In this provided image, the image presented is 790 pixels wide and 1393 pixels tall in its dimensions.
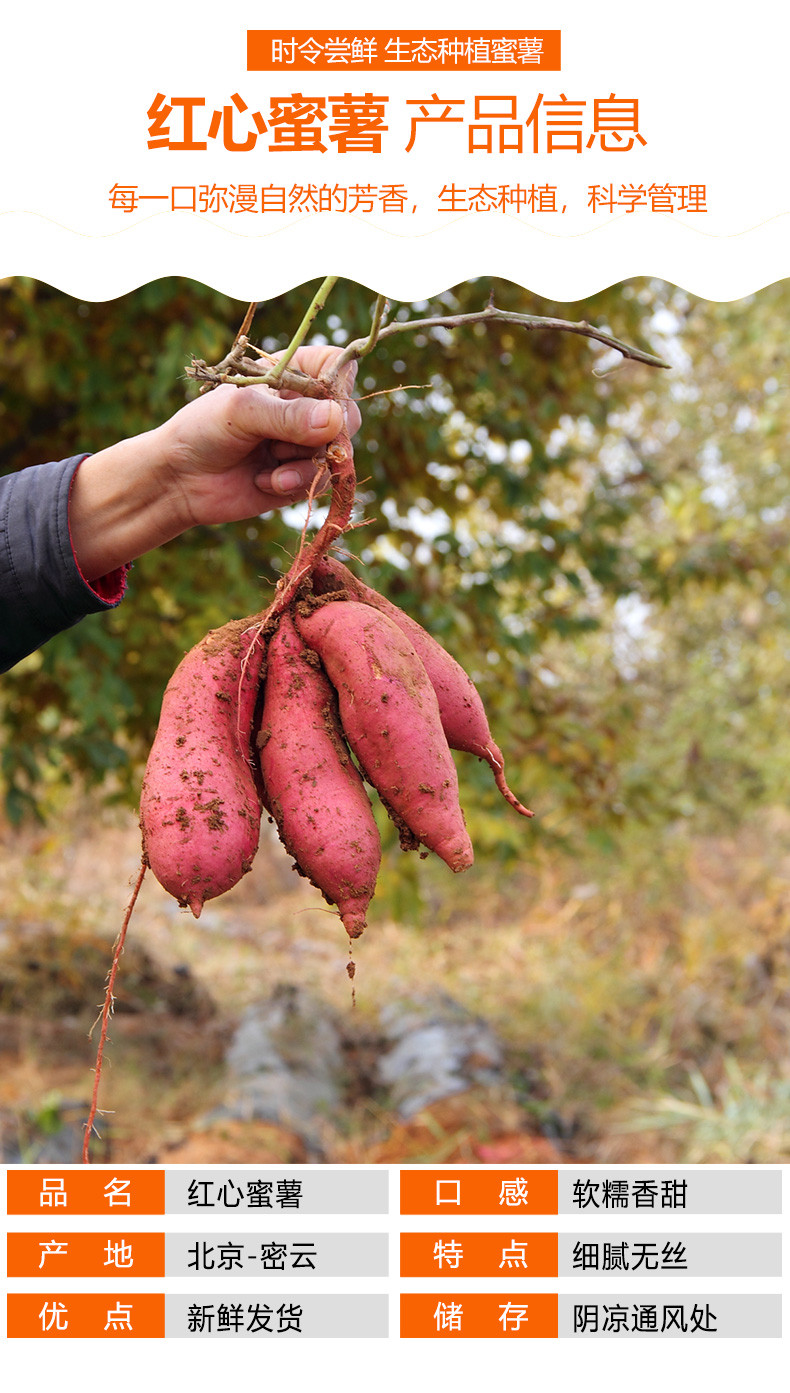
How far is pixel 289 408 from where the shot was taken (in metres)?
1.13

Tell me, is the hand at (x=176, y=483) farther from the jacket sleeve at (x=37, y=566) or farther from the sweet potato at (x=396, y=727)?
the sweet potato at (x=396, y=727)

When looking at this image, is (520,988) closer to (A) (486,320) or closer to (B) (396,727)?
(B) (396,727)

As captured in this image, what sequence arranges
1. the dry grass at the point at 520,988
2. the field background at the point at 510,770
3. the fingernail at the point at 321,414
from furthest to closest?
the dry grass at the point at 520,988, the field background at the point at 510,770, the fingernail at the point at 321,414

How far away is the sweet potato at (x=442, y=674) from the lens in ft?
3.92

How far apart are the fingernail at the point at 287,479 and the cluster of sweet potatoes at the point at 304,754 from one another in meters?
0.15

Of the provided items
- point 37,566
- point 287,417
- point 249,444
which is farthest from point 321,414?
point 37,566

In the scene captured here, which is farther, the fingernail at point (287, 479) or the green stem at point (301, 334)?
the fingernail at point (287, 479)
